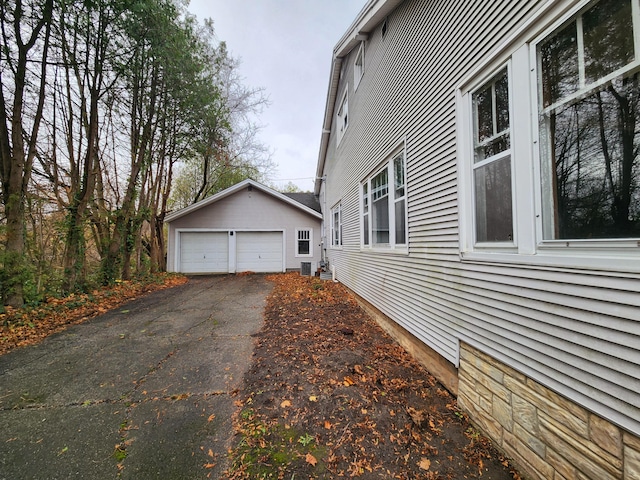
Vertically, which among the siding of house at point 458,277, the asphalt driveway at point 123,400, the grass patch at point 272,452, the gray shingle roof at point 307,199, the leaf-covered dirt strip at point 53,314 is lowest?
the grass patch at point 272,452

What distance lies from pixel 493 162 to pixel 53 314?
26.6 feet

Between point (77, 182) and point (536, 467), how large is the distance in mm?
10542

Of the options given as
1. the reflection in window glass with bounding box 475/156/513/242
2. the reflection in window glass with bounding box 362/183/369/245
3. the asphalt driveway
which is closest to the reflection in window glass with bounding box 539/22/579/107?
the reflection in window glass with bounding box 475/156/513/242

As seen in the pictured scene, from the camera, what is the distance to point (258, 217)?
1260 cm

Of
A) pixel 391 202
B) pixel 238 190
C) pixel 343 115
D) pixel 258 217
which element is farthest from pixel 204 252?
pixel 391 202

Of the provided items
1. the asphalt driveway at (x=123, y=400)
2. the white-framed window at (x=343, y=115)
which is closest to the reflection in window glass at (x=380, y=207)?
the asphalt driveway at (x=123, y=400)

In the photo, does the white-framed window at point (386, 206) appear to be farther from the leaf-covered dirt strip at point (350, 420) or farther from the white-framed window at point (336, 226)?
the white-framed window at point (336, 226)

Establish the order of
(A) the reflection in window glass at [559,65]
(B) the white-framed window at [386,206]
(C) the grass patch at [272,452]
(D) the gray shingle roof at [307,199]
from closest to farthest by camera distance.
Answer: (A) the reflection in window glass at [559,65], (C) the grass patch at [272,452], (B) the white-framed window at [386,206], (D) the gray shingle roof at [307,199]

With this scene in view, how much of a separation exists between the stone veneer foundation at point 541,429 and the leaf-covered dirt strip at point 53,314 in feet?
20.6

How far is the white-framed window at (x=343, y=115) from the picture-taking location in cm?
766

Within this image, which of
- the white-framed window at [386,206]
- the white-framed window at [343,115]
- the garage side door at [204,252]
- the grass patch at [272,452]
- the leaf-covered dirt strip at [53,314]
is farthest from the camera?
the garage side door at [204,252]

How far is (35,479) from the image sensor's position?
169 cm

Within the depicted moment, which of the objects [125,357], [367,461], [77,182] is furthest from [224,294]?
[367,461]

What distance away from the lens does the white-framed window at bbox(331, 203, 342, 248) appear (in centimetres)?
858
